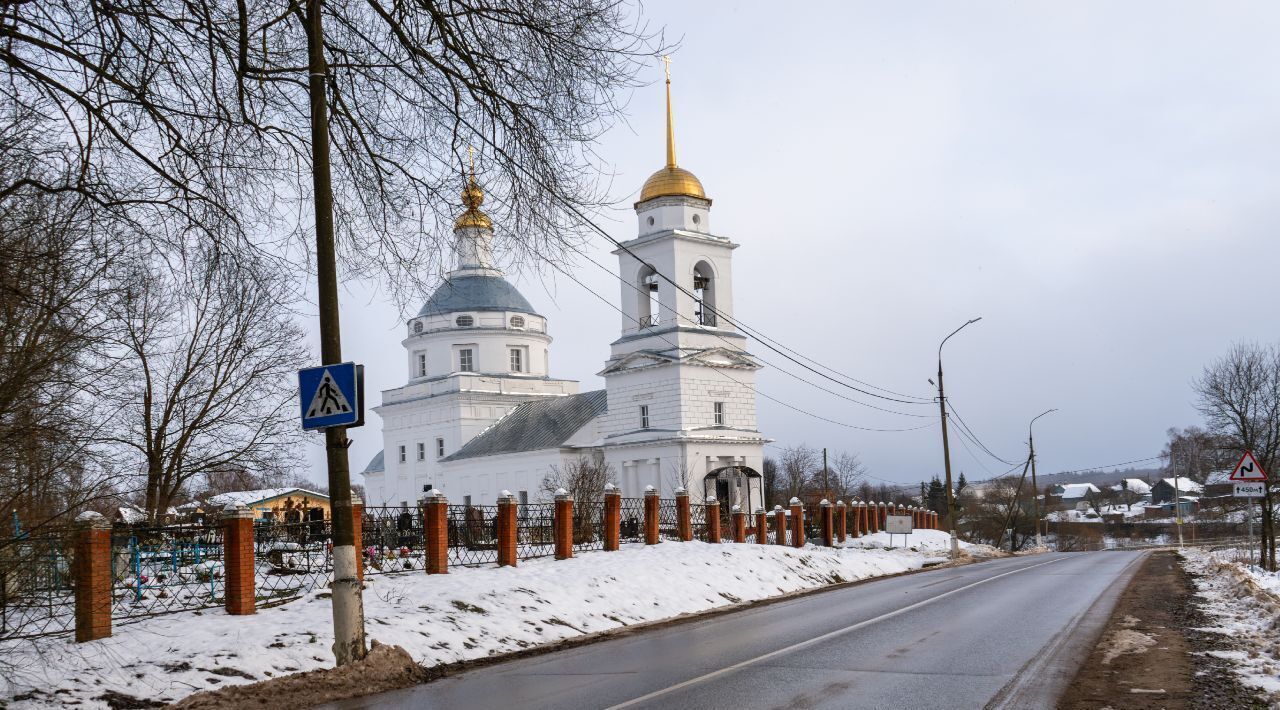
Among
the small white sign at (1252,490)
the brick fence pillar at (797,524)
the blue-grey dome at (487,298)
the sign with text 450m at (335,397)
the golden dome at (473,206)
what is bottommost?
the brick fence pillar at (797,524)

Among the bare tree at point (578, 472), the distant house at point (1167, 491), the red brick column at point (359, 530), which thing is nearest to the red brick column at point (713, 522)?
the red brick column at point (359, 530)

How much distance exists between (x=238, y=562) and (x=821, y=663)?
7.50m

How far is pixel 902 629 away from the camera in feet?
45.3

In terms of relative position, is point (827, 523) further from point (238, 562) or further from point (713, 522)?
point (238, 562)

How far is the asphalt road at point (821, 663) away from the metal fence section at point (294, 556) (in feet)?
18.9

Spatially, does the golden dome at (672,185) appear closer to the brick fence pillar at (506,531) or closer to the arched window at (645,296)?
the arched window at (645,296)

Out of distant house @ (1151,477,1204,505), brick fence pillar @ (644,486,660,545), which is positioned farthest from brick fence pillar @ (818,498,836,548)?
distant house @ (1151,477,1204,505)

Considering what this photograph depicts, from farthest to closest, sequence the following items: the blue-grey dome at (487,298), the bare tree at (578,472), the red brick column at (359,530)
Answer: the blue-grey dome at (487,298), the bare tree at (578,472), the red brick column at (359,530)

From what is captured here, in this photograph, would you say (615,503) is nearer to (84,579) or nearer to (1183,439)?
(84,579)

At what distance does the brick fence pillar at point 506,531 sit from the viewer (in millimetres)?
19922

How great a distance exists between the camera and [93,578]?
12.1 metres

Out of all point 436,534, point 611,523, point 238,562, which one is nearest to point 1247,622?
point 436,534

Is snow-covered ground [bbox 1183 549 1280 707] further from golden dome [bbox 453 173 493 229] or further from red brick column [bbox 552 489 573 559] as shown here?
red brick column [bbox 552 489 573 559]

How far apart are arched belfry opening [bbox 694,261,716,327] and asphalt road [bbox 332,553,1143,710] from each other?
114 feet
